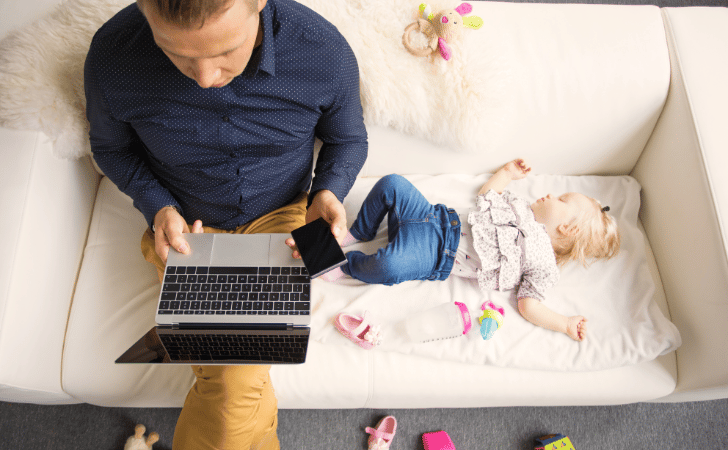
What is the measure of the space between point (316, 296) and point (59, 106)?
0.82 m

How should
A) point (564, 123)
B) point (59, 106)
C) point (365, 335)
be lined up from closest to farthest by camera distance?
point (59, 106) < point (365, 335) < point (564, 123)

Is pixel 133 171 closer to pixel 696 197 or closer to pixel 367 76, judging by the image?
pixel 367 76

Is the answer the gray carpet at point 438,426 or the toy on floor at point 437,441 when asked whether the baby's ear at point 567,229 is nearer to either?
the gray carpet at point 438,426

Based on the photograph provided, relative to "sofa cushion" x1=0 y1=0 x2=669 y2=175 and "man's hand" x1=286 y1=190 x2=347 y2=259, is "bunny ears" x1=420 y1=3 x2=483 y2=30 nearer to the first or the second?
"sofa cushion" x1=0 y1=0 x2=669 y2=175

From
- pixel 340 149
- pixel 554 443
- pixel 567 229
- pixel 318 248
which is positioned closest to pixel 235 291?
pixel 318 248

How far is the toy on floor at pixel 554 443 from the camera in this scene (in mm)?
1446

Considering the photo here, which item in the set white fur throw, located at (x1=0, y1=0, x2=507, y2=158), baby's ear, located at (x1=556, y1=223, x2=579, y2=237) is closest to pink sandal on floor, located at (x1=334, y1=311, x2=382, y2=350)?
white fur throw, located at (x1=0, y1=0, x2=507, y2=158)

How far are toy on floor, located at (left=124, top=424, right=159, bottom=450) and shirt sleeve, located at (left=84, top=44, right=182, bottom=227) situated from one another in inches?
28.1

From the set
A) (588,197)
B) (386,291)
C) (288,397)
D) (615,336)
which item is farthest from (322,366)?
(588,197)

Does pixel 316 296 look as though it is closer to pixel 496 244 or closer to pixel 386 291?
pixel 386 291

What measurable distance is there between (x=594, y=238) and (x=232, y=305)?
108 centimetres

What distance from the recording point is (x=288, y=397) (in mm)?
1198

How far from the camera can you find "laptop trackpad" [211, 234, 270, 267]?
983 mm

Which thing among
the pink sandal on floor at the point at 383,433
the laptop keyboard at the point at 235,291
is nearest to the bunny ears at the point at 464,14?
Result: the laptop keyboard at the point at 235,291
